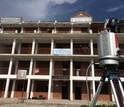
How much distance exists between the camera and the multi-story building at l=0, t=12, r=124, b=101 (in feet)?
68.8

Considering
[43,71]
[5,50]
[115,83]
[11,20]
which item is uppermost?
[11,20]

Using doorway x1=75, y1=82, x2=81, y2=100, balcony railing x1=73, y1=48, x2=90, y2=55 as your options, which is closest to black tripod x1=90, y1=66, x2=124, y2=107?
doorway x1=75, y1=82, x2=81, y2=100

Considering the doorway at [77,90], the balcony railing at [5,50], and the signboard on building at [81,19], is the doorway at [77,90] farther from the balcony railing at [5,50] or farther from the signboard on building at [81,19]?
the balcony railing at [5,50]

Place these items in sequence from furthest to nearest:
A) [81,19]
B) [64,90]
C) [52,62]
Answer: [81,19]
[64,90]
[52,62]

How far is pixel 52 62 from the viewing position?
21625mm

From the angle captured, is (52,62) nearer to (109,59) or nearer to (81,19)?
(81,19)

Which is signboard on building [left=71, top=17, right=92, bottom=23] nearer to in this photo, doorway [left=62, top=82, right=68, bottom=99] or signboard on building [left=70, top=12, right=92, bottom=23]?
signboard on building [left=70, top=12, right=92, bottom=23]

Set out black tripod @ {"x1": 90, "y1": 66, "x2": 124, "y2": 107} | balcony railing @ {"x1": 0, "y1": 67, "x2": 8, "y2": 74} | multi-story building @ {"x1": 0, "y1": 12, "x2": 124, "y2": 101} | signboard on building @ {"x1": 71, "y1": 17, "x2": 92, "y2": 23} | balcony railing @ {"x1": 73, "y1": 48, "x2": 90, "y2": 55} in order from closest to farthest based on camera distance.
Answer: black tripod @ {"x1": 90, "y1": 66, "x2": 124, "y2": 107}, multi-story building @ {"x1": 0, "y1": 12, "x2": 124, "y2": 101}, balcony railing @ {"x1": 0, "y1": 67, "x2": 8, "y2": 74}, balcony railing @ {"x1": 73, "y1": 48, "x2": 90, "y2": 55}, signboard on building @ {"x1": 71, "y1": 17, "x2": 92, "y2": 23}

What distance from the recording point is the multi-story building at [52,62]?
21.0 metres

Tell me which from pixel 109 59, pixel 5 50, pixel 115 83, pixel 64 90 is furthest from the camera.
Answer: pixel 5 50

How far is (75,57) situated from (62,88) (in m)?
5.12

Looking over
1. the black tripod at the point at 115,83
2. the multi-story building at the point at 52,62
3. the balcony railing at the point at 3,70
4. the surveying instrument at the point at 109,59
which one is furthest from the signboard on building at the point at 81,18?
the black tripod at the point at 115,83

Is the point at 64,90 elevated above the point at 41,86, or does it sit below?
below

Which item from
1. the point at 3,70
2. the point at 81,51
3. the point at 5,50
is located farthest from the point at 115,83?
the point at 5,50
